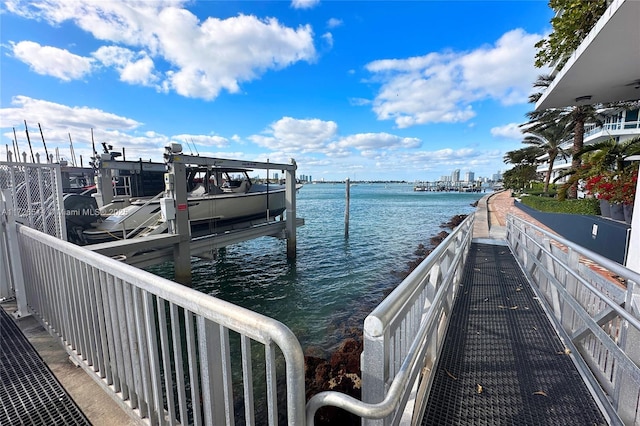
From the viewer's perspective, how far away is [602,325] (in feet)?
8.14

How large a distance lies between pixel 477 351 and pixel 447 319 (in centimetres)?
57

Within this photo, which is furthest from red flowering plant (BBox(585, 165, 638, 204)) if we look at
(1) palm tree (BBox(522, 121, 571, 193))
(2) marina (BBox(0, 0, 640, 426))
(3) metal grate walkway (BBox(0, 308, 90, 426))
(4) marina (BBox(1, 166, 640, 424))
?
(1) palm tree (BBox(522, 121, 571, 193))

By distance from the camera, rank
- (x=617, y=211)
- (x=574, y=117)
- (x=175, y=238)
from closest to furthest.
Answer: (x=175, y=238), (x=617, y=211), (x=574, y=117)

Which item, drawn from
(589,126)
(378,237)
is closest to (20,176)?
(378,237)

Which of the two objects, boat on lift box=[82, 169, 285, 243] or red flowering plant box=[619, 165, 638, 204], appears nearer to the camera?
red flowering plant box=[619, 165, 638, 204]

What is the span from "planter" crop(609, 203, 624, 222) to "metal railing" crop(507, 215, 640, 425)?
6.27 m

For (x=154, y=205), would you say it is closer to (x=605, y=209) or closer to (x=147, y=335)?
(x=147, y=335)

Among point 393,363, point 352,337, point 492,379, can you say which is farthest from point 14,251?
point 352,337

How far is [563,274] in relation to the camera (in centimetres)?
359

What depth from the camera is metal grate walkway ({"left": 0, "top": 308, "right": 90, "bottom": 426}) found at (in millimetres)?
2117

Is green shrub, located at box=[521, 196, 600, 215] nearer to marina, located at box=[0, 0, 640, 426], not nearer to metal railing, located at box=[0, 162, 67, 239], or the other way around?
marina, located at box=[0, 0, 640, 426]

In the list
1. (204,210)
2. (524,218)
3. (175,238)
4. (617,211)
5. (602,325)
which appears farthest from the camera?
(524,218)

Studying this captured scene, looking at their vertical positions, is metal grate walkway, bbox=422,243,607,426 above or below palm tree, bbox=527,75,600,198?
below

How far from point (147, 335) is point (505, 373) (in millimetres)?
2874
